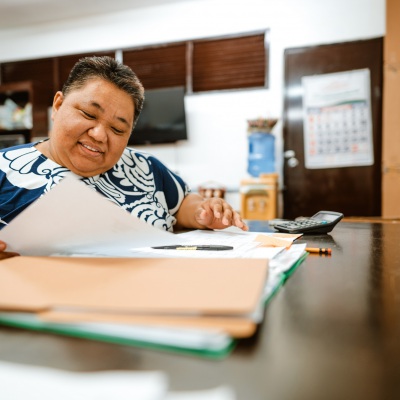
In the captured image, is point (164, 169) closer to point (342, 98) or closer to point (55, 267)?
point (55, 267)

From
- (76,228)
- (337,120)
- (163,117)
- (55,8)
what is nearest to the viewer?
(76,228)

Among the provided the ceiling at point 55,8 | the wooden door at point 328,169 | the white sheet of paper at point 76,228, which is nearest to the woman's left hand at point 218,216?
the white sheet of paper at point 76,228

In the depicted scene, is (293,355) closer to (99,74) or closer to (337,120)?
(99,74)

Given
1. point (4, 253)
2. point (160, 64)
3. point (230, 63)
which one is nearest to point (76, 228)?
point (4, 253)

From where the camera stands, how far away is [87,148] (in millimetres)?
955

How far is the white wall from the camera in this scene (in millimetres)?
3639

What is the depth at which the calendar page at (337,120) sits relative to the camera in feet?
11.6

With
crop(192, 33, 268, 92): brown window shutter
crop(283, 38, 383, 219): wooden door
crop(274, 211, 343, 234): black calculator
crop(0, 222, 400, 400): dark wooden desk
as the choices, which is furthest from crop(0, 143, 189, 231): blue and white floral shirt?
crop(192, 33, 268, 92): brown window shutter

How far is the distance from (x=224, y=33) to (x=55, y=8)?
1986 millimetres

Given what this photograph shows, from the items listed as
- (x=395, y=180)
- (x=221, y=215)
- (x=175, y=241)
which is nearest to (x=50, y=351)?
(x=175, y=241)

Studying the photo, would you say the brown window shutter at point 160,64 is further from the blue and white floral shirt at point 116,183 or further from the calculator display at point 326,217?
the calculator display at point 326,217

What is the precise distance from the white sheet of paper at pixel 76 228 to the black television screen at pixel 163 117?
3556mm

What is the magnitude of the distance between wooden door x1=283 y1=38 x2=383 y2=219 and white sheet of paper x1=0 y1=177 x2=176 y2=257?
132 inches

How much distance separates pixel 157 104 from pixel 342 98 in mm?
1945
